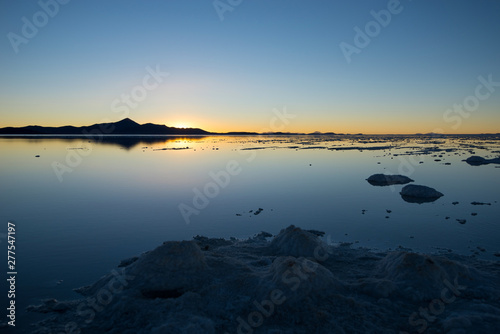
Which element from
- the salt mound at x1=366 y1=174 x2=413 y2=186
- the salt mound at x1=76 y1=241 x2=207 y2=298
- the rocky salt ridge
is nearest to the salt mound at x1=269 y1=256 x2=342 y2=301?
→ the rocky salt ridge

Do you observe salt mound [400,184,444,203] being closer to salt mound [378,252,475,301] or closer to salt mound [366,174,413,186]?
salt mound [366,174,413,186]

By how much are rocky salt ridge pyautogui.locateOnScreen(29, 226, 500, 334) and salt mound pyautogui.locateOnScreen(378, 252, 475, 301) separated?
26 mm

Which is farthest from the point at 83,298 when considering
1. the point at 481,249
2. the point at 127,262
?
the point at 481,249

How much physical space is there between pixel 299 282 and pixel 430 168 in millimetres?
34047

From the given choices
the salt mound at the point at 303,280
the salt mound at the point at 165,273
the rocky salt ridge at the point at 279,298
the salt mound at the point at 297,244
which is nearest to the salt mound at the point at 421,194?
the rocky salt ridge at the point at 279,298

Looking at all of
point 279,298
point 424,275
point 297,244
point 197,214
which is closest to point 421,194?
point 297,244

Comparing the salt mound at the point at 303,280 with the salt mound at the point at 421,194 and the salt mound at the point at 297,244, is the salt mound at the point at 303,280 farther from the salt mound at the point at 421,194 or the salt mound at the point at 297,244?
the salt mound at the point at 421,194

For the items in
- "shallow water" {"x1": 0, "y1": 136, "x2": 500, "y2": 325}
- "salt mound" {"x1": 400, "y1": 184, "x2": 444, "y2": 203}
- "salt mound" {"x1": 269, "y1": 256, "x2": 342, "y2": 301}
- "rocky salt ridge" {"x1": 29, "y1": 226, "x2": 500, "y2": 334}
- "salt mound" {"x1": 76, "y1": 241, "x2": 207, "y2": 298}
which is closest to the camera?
"rocky salt ridge" {"x1": 29, "y1": 226, "x2": 500, "y2": 334}

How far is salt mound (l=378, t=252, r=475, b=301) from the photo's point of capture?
7620mm

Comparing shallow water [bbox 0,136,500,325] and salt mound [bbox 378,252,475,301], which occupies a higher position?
salt mound [bbox 378,252,475,301]

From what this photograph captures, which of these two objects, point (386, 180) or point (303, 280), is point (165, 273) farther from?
point (386, 180)

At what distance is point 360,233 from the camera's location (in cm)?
1347

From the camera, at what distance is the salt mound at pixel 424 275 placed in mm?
7620

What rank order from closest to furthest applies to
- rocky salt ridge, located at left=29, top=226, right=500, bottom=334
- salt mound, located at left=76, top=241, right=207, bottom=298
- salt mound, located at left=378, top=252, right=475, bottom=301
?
rocky salt ridge, located at left=29, top=226, right=500, bottom=334, salt mound, located at left=378, top=252, right=475, bottom=301, salt mound, located at left=76, top=241, right=207, bottom=298
